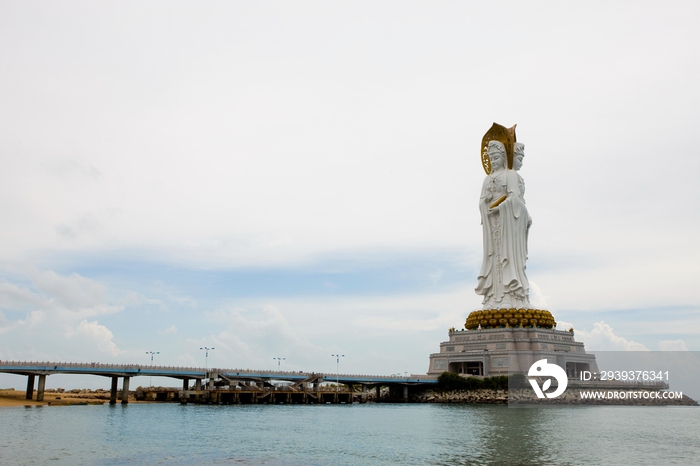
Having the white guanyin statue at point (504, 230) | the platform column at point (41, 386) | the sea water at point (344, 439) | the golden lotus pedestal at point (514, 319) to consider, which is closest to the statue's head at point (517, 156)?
the white guanyin statue at point (504, 230)

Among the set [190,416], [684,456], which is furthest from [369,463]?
[190,416]

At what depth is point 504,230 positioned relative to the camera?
314ft

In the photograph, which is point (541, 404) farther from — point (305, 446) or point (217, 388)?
point (305, 446)

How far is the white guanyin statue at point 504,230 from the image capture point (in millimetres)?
94000

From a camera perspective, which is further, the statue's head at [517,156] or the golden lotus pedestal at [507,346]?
the statue's head at [517,156]

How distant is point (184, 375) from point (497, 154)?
50149 mm

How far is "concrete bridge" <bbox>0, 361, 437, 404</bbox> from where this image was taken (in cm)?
7340

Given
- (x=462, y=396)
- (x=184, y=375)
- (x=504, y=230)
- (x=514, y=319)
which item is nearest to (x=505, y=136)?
(x=504, y=230)

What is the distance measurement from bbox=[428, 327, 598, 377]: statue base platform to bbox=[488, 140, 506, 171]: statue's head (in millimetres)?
22731

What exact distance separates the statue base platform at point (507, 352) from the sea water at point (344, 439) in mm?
25510

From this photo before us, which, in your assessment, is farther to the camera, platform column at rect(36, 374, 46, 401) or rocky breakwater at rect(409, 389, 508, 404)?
rocky breakwater at rect(409, 389, 508, 404)

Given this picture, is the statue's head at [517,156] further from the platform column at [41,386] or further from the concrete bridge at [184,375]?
the platform column at [41,386]

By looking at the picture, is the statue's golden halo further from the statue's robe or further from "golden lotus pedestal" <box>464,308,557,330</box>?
"golden lotus pedestal" <box>464,308,557,330</box>

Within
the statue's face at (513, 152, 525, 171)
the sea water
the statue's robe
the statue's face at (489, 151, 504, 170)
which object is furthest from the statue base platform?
the sea water
